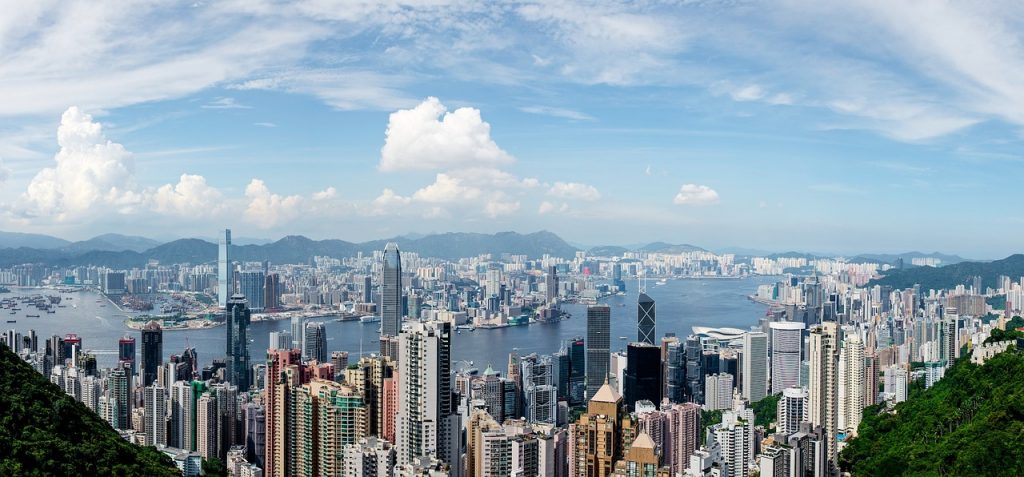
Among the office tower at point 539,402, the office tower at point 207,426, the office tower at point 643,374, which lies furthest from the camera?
the office tower at point 643,374

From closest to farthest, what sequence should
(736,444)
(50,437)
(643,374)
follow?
(50,437), (736,444), (643,374)

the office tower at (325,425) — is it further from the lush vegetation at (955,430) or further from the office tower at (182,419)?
the lush vegetation at (955,430)

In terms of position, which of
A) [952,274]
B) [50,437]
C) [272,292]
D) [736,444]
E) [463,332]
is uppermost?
[952,274]

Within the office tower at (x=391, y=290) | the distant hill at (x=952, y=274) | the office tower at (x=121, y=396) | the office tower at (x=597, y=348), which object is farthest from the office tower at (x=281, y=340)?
the distant hill at (x=952, y=274)

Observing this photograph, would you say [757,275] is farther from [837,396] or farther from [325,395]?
[325,395]

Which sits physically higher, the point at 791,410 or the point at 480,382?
the point at 480,382

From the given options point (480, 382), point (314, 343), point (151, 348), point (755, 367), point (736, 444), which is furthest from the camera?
Answer: point (314, 343)

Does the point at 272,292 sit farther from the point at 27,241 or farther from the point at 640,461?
the point at 640,461

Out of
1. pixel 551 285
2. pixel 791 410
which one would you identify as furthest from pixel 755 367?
pixel 551 285
